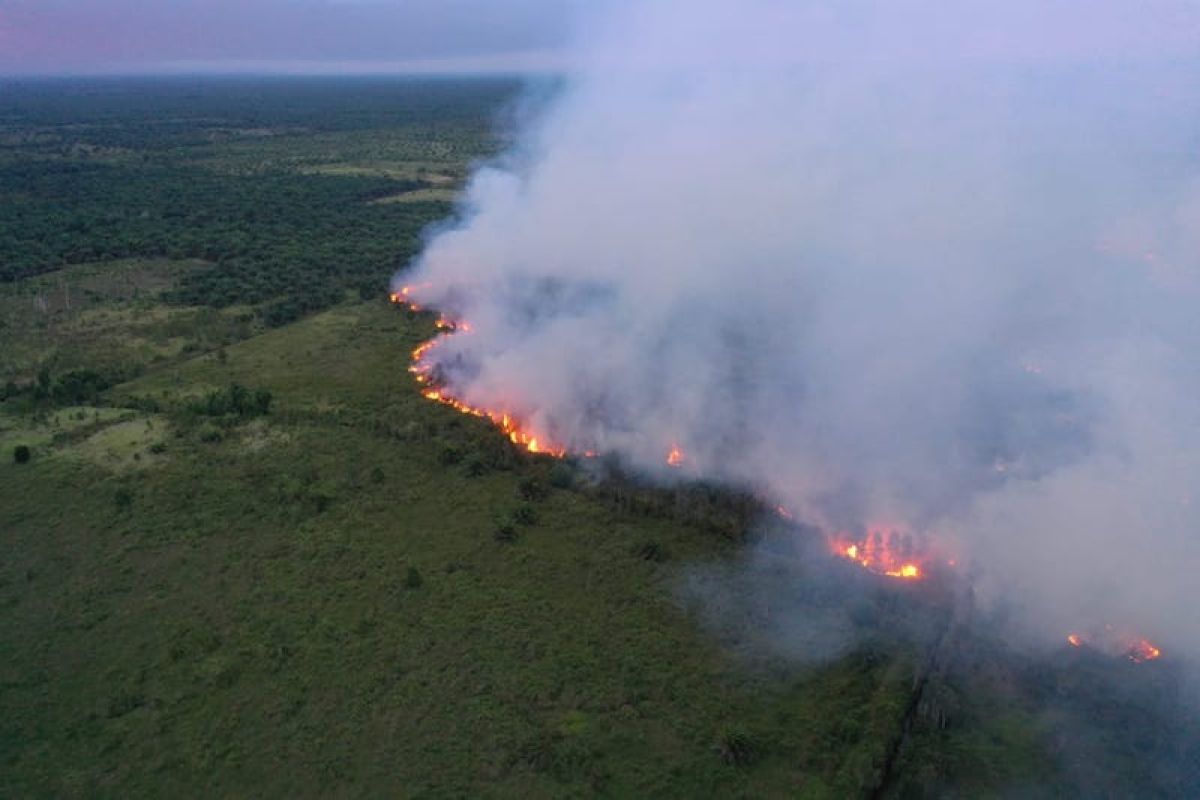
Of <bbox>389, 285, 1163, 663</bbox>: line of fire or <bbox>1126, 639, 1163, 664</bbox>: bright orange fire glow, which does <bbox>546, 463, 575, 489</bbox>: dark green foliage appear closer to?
<bbox>389, 285, 1163, 663</bbox>: line of fire

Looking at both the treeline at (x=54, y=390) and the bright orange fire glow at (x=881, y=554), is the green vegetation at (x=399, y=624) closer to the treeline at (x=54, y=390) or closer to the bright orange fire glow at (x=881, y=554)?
the treeline at (x=54, y=390)

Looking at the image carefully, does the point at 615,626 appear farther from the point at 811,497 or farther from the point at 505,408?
the point at 505,408

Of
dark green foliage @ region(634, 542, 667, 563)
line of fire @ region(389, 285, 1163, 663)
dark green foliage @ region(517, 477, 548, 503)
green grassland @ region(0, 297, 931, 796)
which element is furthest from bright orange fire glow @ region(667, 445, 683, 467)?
dark green foliage @ region(634, 542, 667, 563)

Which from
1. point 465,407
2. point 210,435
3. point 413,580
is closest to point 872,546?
point 413,580

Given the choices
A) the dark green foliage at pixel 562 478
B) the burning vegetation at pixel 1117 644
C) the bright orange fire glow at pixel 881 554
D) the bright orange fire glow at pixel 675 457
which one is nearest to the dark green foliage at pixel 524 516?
the dark green foliage at pixel 562 478

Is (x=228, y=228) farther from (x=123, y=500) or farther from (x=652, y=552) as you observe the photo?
(x=652, y=552)

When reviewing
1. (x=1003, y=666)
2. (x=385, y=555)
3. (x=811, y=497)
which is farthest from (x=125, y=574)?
(x=1003, y=666)
